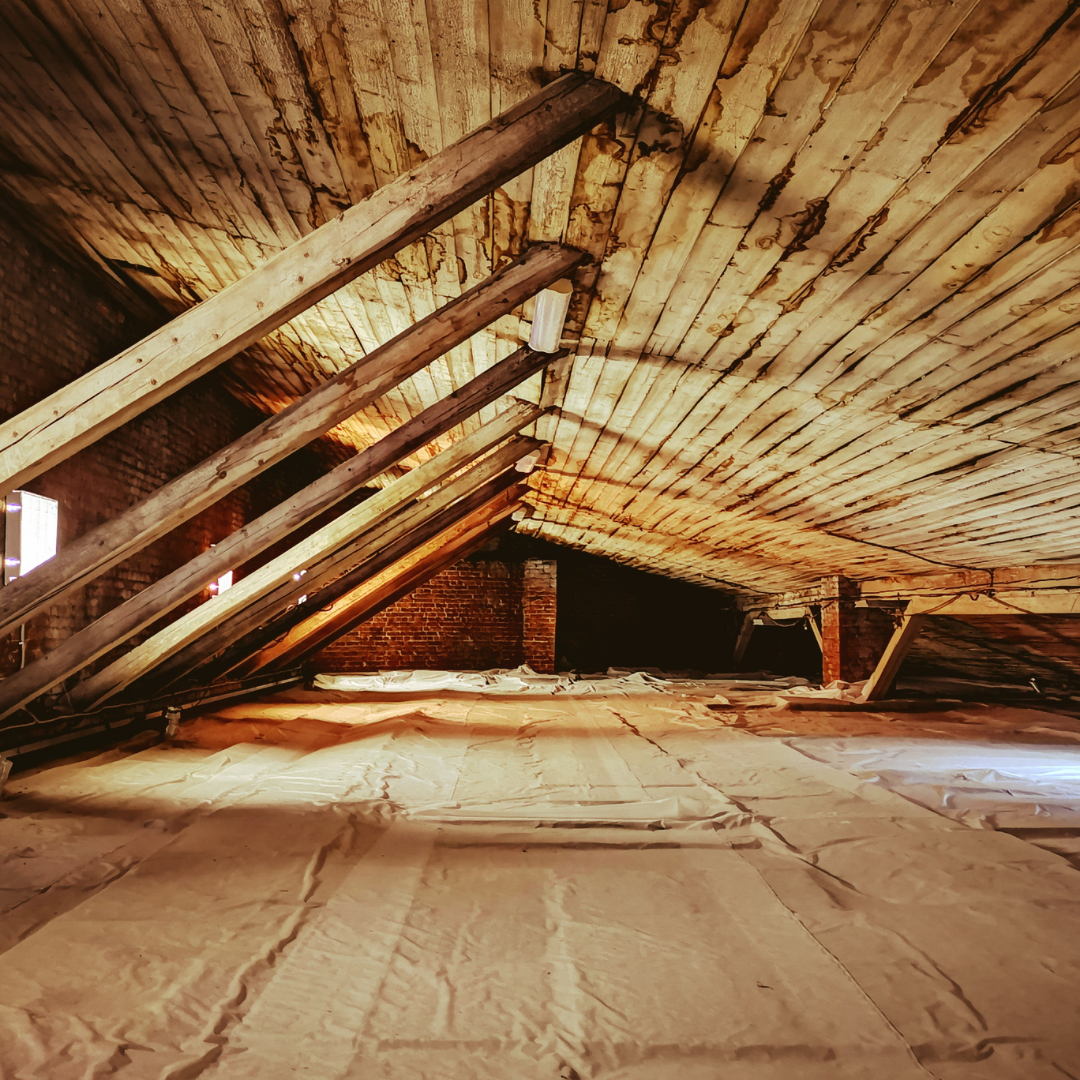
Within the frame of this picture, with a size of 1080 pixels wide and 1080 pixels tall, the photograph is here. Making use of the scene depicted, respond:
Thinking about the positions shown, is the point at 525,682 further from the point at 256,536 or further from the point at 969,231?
the point at 969,231

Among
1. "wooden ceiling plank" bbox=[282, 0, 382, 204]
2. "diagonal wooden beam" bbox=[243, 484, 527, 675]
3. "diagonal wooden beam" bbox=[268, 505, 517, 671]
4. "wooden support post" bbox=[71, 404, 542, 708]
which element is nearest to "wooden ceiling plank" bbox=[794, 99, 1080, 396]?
"wooden ceiling plank" bbox=[282, 0, 382, 204]

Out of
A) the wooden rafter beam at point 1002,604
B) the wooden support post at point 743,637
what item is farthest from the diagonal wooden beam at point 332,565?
the wooden support post at point 743,637

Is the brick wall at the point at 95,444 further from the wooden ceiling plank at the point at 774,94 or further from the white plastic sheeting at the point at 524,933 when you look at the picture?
the wooden ceiling plank at the point at 774,94

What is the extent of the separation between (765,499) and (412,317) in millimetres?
2695

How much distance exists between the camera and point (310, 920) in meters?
1.99

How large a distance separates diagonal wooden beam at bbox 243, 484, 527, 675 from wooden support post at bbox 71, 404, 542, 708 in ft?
6.33

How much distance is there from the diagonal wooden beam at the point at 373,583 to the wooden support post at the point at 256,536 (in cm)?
278

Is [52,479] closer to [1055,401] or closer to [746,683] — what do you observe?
[1055,401]

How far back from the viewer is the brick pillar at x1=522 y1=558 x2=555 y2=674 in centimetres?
1097

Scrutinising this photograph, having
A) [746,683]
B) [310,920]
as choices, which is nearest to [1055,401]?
[310,920]

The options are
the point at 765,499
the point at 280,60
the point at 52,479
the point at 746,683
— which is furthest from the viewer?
the point at 746,683

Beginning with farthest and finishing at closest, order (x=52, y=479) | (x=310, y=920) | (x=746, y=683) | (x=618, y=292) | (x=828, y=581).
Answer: (x=746, y=683)
(x=828, y=581)
(x=52, y=479)
(x=618, y=292)
(x=310, y=920)

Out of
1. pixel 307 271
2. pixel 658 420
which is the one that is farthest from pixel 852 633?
pixel 307 271

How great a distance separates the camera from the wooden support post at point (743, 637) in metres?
10.8
